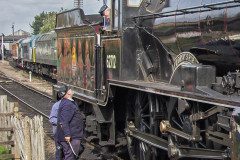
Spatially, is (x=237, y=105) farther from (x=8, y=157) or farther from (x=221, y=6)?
(x=8, y=157)

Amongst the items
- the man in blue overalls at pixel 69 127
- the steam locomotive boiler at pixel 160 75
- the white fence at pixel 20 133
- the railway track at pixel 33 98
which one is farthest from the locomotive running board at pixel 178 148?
the railway track at pixel 33 98

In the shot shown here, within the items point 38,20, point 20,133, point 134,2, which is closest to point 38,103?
point 20,133

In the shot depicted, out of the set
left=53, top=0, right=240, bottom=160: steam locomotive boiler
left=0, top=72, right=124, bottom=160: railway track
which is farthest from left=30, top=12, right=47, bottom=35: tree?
left=53, top=0, right=240, bottom=160: steam locomotive boiler

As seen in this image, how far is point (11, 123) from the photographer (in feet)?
33.2

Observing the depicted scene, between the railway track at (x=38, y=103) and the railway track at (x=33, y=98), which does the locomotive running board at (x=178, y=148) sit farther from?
the railway track at (x=33, y=98)

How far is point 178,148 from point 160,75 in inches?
80.0

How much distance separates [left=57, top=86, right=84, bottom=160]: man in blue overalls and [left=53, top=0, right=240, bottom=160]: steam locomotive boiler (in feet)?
3.01

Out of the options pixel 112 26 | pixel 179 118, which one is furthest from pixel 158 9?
pixel 179 118

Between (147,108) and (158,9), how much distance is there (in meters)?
1.59

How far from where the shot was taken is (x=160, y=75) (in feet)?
25.1

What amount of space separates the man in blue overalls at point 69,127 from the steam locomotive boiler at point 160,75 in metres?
0.92

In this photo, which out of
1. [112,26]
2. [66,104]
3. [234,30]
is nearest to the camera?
[234,30]

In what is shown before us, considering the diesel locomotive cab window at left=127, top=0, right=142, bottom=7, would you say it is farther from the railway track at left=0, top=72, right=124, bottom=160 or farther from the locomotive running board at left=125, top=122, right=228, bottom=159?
the railway track at left=0, top=72, right=124, bottom=160

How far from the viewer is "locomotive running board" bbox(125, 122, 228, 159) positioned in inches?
206
